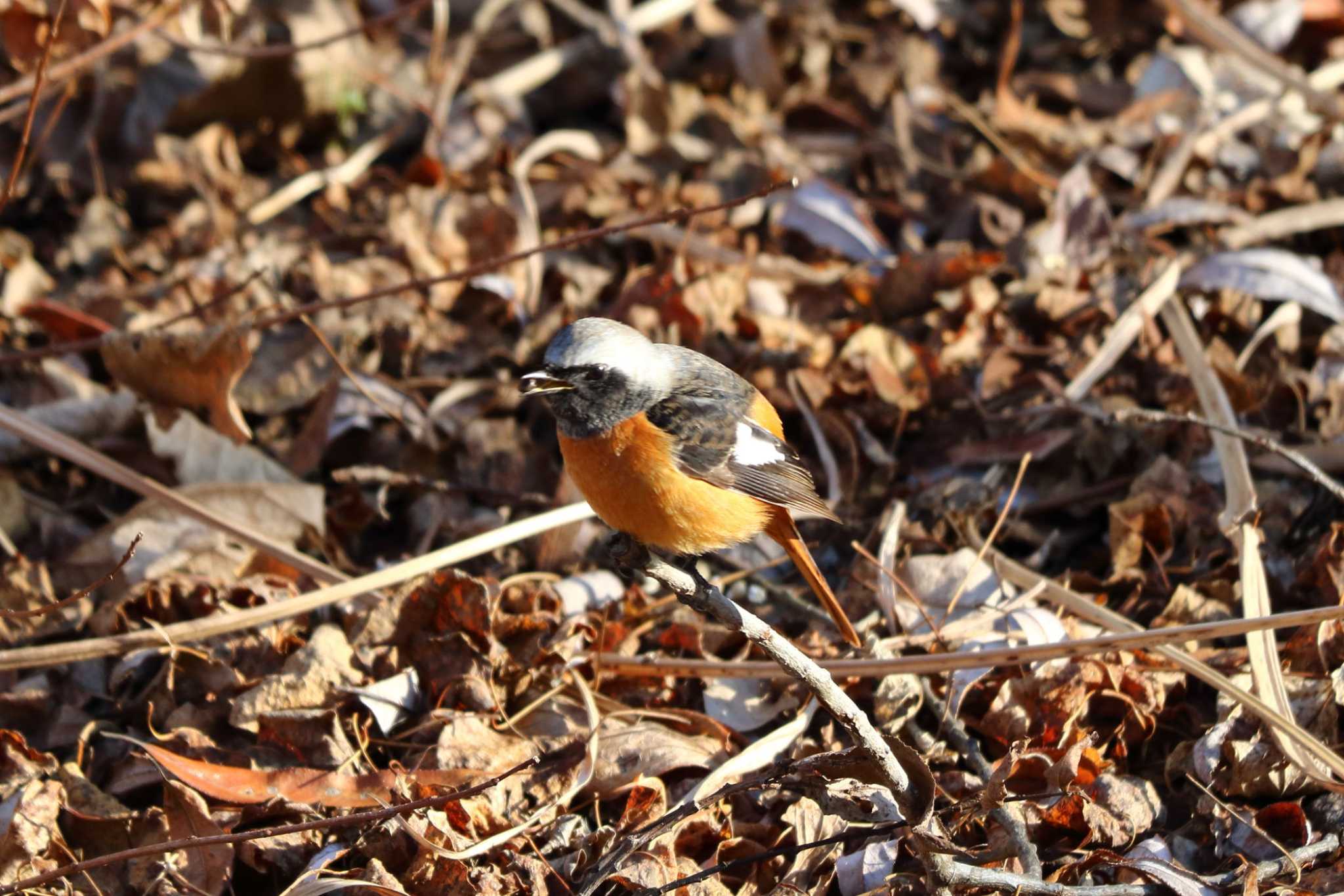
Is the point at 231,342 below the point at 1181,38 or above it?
below

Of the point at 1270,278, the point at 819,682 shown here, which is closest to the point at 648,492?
the point at 819,682

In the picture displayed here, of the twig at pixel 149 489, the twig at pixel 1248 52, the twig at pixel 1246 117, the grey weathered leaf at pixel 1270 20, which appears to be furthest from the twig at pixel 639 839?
the grey weathered leaf at pixel 1270 20

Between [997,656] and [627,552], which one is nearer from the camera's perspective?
[997,656]

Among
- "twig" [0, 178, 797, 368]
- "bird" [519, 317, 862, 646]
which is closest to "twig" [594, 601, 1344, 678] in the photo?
"bird" [519, 317, 862, 646]

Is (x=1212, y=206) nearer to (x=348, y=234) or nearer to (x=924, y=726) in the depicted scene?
(x=924, y=726)

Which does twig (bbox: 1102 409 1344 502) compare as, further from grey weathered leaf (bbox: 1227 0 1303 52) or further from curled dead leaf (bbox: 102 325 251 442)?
grey weathered leaf (bbox: 1227 0 1303 52)

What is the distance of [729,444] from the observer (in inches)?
155

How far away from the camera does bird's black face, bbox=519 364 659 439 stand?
3.74 meters

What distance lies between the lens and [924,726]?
12.9 ft

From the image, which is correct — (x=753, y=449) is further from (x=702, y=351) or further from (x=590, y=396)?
(x=702, y=351)

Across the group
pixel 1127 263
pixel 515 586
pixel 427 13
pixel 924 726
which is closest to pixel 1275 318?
pixel 1127 263

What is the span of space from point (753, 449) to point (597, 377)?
0.60 metres

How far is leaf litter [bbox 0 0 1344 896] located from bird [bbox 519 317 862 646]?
0.51 meters

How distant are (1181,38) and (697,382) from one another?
14.9ft
